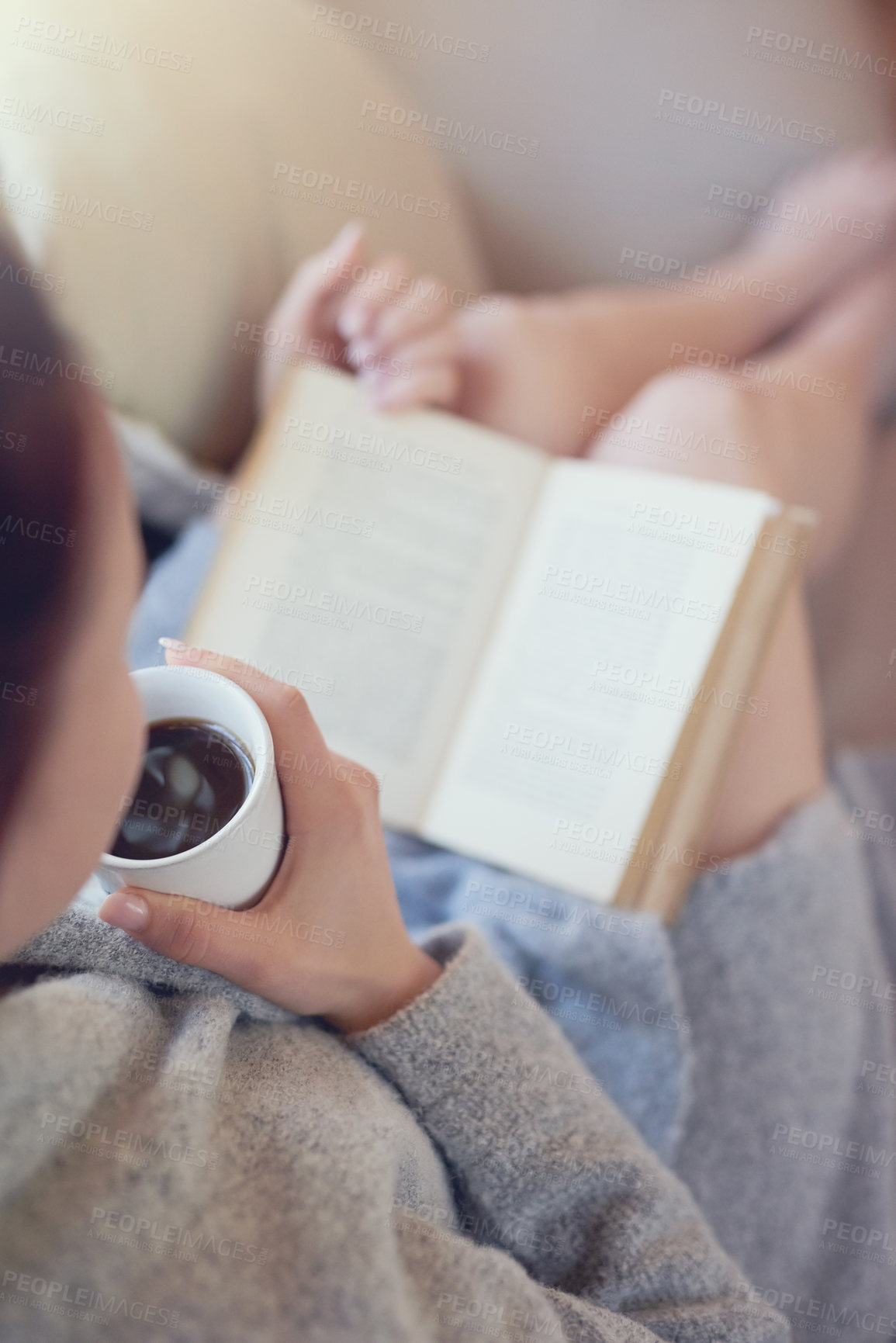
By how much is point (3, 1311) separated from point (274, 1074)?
0.12m

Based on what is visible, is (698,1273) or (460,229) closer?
(698,1273)

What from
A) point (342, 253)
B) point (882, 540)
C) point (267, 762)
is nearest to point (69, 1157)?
point (267, 762)

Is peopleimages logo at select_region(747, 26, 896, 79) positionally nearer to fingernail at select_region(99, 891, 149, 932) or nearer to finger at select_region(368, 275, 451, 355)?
finger at select_region(368, 275, 451, 355)

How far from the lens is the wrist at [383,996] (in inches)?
Result: 17.2

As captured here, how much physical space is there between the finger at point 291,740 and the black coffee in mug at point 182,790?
20 mm

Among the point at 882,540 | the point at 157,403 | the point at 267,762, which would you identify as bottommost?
the point at 267,762

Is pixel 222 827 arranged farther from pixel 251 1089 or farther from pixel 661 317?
pixel 661 317

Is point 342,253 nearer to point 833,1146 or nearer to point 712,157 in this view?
point 712,157

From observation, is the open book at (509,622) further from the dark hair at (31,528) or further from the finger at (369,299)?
the dark hair at (31,528)

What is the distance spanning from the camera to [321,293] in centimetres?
72

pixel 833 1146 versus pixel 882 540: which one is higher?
pixel 882 540

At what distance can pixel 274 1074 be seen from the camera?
1.25ft

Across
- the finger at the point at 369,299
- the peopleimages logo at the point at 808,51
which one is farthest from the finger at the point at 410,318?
the peopleimages logo at the point at 808,51

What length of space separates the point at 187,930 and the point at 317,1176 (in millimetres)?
105
